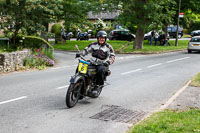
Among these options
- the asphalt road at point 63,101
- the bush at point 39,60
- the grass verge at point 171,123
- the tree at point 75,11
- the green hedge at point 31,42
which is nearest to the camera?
the grass verge at point 171,123

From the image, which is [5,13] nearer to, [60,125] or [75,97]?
[75,97]

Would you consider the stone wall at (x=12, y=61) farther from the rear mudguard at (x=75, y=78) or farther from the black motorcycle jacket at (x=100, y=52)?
the rear mudguard at (x=75, y=78)

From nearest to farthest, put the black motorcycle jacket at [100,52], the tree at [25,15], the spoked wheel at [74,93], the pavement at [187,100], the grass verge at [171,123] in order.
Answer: the grass verge at [171,123] < the spoked wheel at [74,93] < the pavement at [187,100] < the black motorcycle jacket at [100,52] < the tree at [25,15]

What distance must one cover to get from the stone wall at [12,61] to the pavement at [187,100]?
7.61m

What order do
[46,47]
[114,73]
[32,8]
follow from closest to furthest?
[114,73] < [32,8] < [46,47]

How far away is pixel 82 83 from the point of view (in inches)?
299

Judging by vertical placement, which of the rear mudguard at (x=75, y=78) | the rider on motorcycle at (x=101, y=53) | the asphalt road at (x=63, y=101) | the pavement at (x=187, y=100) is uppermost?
the rider on motorcycle at (x=101, y=53)

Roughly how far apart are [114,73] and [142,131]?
8510mm

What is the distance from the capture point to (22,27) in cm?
1733

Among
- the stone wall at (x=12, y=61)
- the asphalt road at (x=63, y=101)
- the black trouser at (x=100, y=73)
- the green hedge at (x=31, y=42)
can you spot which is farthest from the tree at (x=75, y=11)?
the black trouser at (x=100, y=73)

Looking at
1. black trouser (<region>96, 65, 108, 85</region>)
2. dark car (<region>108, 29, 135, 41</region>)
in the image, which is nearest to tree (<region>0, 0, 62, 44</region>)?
black trouser (<region>96, 65, 108, 85</region>)

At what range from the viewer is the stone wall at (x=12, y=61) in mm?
13359

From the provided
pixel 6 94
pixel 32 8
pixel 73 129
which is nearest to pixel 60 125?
pixel 73 129

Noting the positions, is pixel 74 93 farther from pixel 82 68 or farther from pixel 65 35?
pixel 65 35
